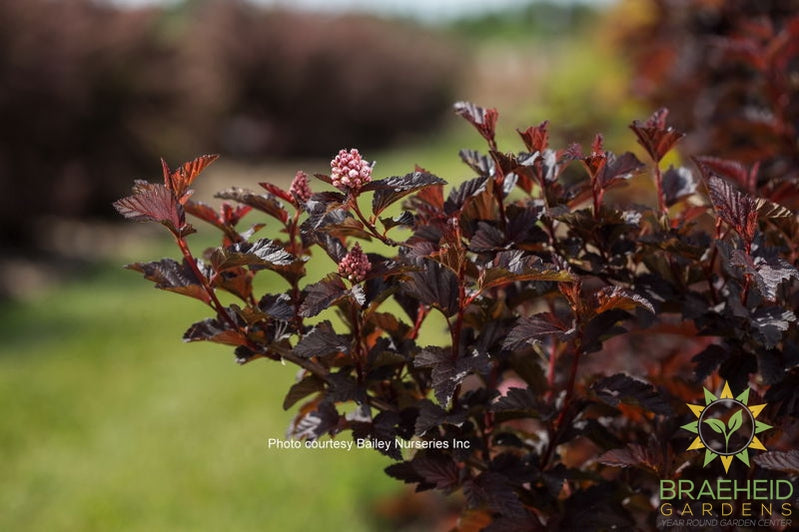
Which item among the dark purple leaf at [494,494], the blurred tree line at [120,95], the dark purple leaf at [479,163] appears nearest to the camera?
the dark purple leaf at [494,494]

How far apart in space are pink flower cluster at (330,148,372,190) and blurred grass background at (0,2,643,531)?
1604 millimetres

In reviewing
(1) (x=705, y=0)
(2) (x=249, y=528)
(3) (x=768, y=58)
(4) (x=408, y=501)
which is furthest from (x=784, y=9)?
(2) (x=249, y=528)

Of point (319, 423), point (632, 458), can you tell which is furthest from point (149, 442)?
point (632, 458)

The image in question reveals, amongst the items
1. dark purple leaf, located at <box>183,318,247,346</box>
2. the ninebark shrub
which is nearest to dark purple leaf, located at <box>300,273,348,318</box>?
the ninebark shrub

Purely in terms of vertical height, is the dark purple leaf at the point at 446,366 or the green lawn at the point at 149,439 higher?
the green lawn at the point at 149,439

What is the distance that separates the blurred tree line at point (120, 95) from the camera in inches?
307

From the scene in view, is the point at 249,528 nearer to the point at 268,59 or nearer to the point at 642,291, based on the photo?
the point at 642,291

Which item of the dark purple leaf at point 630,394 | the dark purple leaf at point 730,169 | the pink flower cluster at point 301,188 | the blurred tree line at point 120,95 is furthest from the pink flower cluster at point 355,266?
the blurred tree line at point 120,95

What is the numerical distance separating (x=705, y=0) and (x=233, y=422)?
9.55 feet

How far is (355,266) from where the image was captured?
112 cm

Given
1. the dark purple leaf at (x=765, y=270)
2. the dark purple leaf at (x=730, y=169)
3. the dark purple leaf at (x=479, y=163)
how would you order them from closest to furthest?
the dark purple leaf at (x=765, y=270) < the dark purple leaf at (x=479, y=163) < the dark purple leaf at (x=730, y=169)

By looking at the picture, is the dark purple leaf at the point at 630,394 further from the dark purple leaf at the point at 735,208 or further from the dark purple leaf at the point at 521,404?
the dark purple leaf at the point at 735,208

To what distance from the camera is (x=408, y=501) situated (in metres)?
3.14

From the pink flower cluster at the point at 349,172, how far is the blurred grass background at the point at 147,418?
1604 mm
